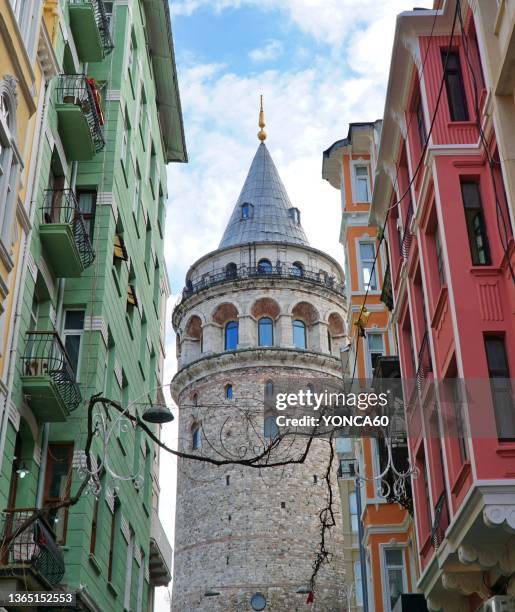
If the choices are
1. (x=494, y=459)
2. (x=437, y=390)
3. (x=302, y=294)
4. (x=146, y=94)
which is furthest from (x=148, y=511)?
(x=302, y=294)

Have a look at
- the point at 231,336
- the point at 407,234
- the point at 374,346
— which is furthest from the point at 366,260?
the point at 231,336

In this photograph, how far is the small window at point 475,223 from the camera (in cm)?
1636

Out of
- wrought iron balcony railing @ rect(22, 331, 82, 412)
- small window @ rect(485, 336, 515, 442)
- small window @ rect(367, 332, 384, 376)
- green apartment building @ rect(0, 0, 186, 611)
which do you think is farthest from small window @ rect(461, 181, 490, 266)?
small window @ rect(367, 332, 384, 376)

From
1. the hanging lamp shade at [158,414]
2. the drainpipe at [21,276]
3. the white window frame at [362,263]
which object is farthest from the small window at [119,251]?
the hanging lamp shade at [158,414]

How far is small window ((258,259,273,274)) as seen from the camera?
5906 cm

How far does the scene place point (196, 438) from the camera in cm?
5556

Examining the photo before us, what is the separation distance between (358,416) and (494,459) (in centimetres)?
198

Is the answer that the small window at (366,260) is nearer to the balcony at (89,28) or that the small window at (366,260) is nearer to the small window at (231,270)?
the balcony at (89,28)

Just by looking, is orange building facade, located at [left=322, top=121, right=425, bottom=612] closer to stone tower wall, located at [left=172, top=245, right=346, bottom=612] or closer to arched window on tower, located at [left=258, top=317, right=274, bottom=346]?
stone tower wall, located at [left=172, top=245, right=346, bottom=612]

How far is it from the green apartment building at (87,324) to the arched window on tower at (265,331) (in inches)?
965

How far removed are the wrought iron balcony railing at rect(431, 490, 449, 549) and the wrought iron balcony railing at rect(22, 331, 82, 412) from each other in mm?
7116

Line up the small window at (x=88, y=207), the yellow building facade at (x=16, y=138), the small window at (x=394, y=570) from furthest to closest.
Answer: the small window at (x=394, y=570) < the small window at (x=88, y=207) < the yellow building facade at (x=16, y=138)

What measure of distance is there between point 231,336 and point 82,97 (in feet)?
118

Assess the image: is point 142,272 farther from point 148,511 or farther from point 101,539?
point 101,539
